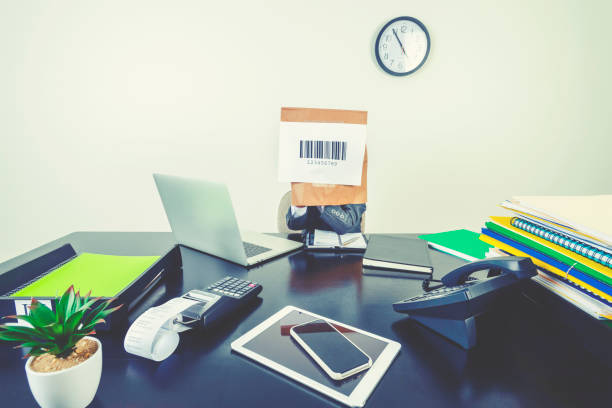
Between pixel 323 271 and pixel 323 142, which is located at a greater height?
pixel 323 142

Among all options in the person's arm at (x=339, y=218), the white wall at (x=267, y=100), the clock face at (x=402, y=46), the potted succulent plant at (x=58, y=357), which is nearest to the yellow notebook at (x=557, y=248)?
the person's arm at (x=339, y=218)

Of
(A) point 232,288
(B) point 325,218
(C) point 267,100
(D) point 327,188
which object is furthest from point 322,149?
(C) point 267,100

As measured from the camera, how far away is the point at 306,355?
543mm

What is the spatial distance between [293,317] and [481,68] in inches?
90.2

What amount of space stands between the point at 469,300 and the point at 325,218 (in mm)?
664

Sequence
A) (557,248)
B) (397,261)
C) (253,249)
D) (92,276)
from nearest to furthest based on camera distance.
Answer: (557,248), (92,276), (397,261), (253,249)

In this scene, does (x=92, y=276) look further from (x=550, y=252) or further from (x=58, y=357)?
(x=550, y=252)

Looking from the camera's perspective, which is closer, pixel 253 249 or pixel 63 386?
pixel 63 386

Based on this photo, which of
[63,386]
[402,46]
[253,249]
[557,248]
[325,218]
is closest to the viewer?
[63,386]

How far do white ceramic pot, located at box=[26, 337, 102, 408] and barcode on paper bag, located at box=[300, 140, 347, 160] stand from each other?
676 millimetres

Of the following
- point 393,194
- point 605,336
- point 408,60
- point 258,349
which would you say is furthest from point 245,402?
point 408,60

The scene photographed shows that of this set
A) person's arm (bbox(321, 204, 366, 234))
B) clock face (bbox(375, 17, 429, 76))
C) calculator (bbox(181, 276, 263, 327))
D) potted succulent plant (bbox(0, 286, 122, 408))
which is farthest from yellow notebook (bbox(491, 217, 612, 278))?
clock face (bbox(375, 17, 429, 76))

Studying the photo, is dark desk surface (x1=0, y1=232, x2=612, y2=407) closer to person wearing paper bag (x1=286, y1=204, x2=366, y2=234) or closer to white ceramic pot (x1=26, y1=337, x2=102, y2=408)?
white ceramic pot (x1=26, y1=337, x2=102, y2=408)

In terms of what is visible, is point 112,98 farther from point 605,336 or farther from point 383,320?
point 605,336
